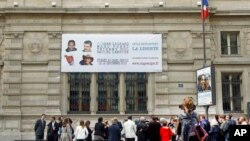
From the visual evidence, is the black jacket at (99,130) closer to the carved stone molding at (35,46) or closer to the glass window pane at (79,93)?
the glass window pane at (79,93)

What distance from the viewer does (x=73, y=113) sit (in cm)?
2803

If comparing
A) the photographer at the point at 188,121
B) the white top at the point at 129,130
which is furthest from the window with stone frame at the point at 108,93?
the photographer at the point at 188,121

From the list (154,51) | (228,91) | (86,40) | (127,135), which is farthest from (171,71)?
(127,135)

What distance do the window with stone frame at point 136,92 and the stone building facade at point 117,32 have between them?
0.35 metres

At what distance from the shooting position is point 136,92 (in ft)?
93.4

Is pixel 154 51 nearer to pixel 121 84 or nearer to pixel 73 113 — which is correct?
pixel 121 84

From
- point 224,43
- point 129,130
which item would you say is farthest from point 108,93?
point 224,43

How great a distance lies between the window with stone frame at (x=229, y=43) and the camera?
96.3 feet

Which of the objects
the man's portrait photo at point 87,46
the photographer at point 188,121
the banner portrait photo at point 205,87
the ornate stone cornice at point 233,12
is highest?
the ornate stone cornice at point 233,12

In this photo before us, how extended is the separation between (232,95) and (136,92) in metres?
6.40

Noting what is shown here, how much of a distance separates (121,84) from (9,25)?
331 inches

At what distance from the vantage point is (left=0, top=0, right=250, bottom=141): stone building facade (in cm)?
2788

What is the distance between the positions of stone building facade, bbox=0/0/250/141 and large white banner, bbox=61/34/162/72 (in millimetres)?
449

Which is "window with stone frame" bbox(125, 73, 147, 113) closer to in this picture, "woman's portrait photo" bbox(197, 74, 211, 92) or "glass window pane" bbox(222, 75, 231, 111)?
"glass window pane" bbox(222, 75, 231, 111)
